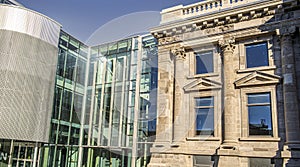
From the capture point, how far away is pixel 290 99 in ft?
38.7

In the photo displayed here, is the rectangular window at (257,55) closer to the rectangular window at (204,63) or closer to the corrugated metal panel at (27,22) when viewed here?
the rectangular window at (204,63)

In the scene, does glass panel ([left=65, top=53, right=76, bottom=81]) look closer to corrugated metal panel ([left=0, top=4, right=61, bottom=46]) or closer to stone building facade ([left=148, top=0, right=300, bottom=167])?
corrugated metal panel ([left=0, top=4, right=61, bottom=46])

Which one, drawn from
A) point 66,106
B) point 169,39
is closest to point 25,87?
point 66,106

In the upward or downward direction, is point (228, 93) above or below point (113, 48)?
below

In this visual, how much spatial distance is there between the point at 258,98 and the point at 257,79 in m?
0.91

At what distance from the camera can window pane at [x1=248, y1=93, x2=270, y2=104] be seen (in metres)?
12.7

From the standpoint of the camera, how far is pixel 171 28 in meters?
15.3

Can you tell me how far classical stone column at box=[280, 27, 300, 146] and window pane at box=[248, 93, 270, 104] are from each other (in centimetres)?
84

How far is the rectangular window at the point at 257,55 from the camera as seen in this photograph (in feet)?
43.3

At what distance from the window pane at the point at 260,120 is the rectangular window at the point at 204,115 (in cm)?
186

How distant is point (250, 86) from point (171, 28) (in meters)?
5.37

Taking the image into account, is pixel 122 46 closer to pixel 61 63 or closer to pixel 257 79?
pixel 61 63

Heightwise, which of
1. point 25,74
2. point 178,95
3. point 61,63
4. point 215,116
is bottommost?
point 215,116

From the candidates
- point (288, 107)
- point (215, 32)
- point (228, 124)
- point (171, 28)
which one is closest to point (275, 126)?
point (288, 107)
